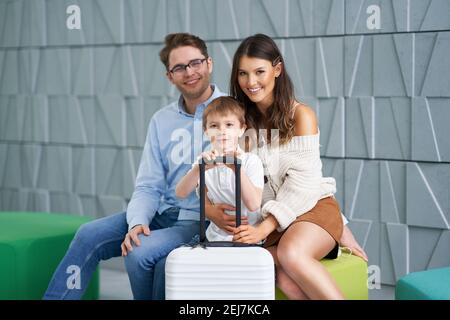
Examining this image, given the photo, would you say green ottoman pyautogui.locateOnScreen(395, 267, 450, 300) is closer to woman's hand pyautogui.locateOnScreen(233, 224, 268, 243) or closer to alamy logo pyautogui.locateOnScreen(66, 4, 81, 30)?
woman's hand pyautogui.locateOnScreen(233, 224, 268, 243)

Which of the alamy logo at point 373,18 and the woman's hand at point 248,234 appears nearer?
the woman's hand at point 248,234

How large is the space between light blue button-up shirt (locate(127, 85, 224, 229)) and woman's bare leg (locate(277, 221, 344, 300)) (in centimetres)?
55

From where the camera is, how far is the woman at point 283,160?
275 cm

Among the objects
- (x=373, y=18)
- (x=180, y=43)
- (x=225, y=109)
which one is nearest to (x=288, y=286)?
(x=225, y=109)

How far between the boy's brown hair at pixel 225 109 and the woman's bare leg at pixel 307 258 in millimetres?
422

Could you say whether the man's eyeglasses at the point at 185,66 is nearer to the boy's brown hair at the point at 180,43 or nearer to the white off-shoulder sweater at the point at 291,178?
the boy's brown hair at the point at 180,43

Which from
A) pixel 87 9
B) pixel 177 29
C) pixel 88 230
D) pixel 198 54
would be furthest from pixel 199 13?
pixel 88 230

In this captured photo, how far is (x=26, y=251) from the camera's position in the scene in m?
3.55

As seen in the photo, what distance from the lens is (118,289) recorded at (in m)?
4.33

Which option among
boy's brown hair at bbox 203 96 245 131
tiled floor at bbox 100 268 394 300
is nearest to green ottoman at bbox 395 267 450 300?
boy's brown hair at bbox 203 96 245 131

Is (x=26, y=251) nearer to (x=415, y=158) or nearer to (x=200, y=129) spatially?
(x=200, y=129)

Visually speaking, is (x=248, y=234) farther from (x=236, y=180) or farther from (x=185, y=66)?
(x=185, y=66)

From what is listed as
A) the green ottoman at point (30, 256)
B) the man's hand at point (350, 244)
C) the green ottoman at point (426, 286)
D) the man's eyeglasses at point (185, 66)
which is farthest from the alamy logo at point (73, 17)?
the green ottoman at point (426, 286)

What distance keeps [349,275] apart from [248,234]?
41 cm
